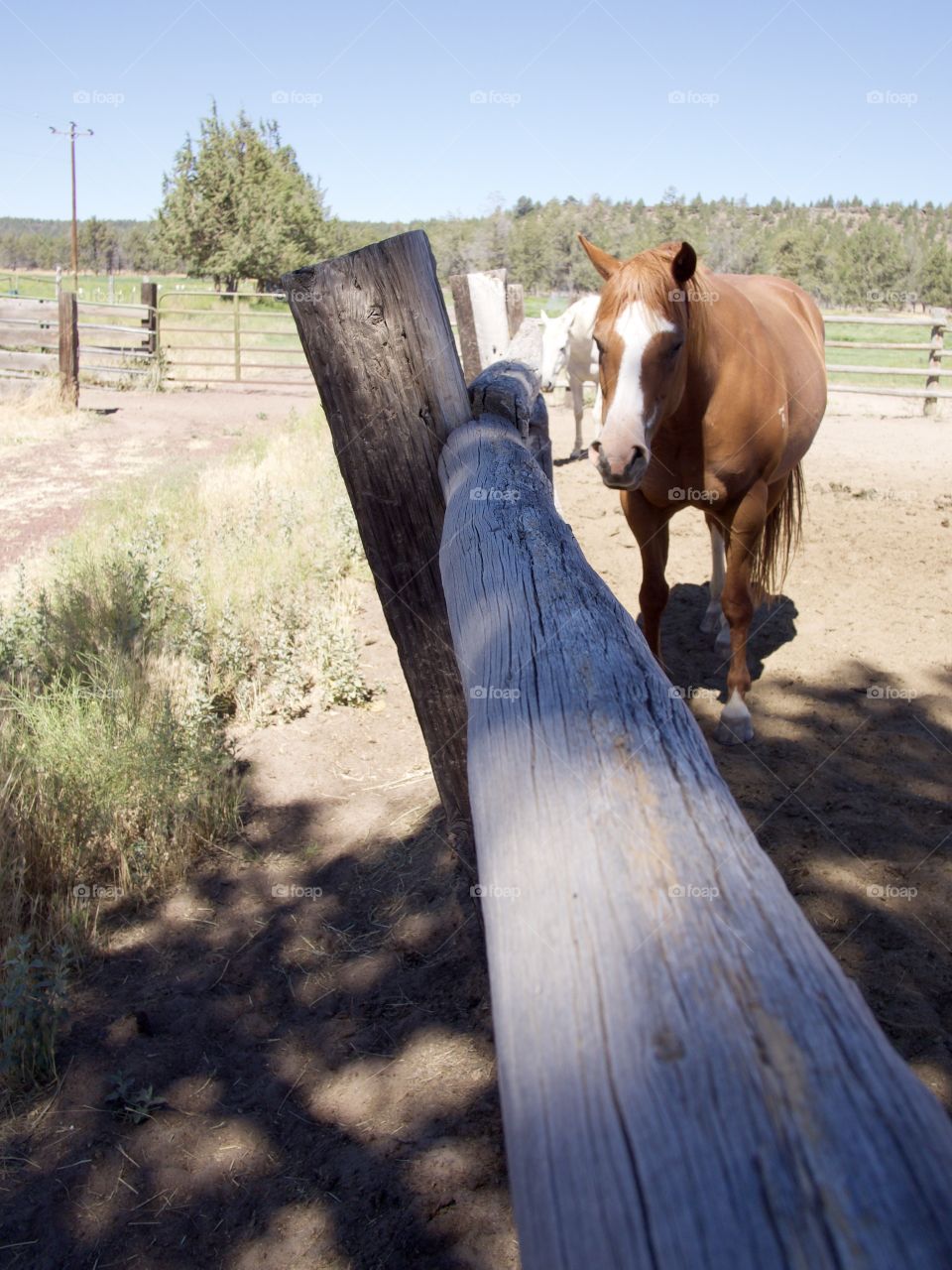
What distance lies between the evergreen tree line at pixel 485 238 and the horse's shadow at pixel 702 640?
6.72 m

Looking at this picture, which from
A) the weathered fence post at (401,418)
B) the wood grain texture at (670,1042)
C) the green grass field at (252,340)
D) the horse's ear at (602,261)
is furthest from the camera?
the green grass field at (252,340)

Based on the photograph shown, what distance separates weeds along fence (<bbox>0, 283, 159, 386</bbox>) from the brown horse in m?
13.1

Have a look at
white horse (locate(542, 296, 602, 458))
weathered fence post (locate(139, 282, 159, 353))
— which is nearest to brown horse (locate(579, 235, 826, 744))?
white horse (locate(542, 296, 602, 458))

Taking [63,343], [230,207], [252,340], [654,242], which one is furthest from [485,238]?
[63,343]

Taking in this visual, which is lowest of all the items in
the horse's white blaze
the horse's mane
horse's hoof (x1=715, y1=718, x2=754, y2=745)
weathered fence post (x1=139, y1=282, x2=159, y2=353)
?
horse's hoof (x1=715, y1=718, x2=754, y2=745)

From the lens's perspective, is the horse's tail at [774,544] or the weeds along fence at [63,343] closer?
the horse's tail at [774,544]

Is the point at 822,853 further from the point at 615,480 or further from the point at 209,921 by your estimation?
the point at 209,921

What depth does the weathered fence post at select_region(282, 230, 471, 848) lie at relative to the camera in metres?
2.03

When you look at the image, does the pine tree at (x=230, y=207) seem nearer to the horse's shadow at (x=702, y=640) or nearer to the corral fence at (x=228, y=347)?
the corral fence at (x=228, y=347)

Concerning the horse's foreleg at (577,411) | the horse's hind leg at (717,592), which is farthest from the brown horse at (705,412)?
the horse's foreleg at (577,411)

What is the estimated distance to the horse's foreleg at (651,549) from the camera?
4461 millimetres

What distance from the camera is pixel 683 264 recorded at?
3641mm

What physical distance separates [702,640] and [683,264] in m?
2.50

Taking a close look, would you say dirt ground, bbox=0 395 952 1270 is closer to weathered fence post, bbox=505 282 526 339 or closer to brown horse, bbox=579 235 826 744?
brown horse, bbox=579 235 826 744
